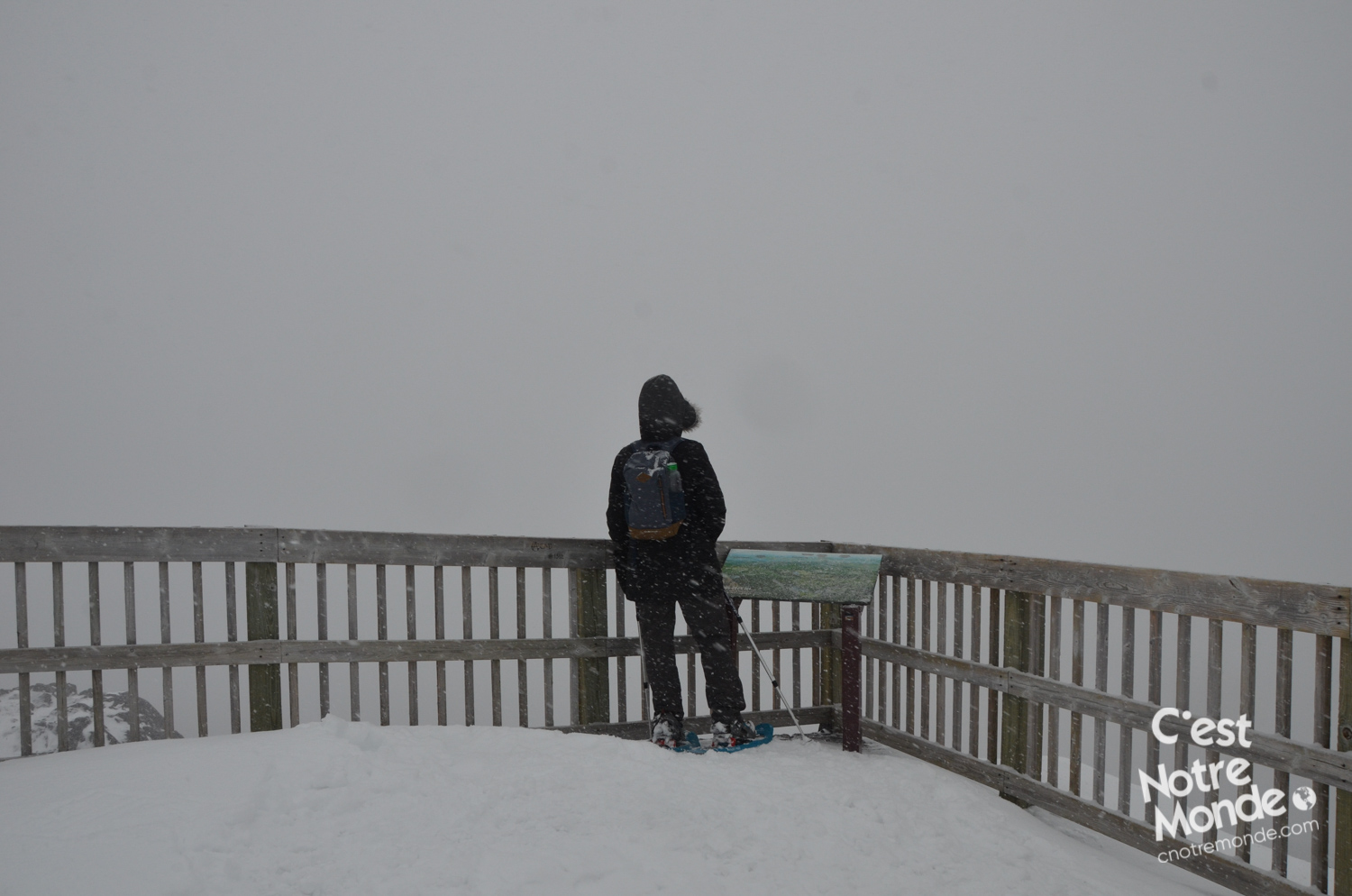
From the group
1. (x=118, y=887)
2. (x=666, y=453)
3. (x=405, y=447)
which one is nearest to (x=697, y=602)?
(x=666, y=453)

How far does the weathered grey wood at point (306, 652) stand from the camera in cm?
491

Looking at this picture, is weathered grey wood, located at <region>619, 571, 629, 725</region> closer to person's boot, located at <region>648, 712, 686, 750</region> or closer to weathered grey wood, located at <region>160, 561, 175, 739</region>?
person's boot, located at <region>648, 712, 686, 750</region>

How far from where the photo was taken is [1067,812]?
474cm

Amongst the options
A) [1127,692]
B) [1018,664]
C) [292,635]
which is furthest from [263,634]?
[1127,692]

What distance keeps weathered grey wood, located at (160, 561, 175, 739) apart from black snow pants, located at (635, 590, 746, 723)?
2.71 meters

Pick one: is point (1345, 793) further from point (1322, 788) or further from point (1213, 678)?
point (1213, 678)

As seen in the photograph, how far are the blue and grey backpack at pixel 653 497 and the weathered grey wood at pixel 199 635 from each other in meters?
2.49

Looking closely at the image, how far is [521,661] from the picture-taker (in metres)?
5.78

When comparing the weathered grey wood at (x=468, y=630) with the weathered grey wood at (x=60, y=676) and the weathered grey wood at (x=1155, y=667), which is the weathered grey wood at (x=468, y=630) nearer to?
the weathered grey wood at (x=60, y=676)

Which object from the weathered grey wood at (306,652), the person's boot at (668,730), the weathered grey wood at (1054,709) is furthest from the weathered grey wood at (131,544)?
the weathered grey wood at (1054,709)

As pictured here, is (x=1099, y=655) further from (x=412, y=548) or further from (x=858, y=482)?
(x=858, y=482)

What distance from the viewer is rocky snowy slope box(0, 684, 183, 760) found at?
5152 millimetres

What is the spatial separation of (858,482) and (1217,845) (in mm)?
155765

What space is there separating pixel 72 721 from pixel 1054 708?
10.2 meters
